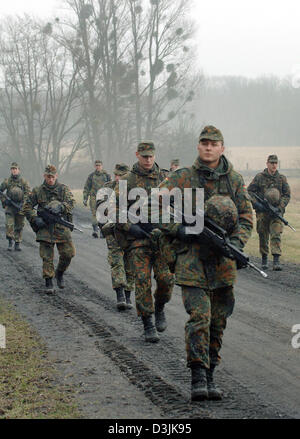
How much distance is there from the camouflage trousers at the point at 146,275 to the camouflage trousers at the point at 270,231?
20.7ft

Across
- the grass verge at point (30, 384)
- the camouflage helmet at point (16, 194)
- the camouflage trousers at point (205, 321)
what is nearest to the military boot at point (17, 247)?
the camouflage helmet at point (16, 194)

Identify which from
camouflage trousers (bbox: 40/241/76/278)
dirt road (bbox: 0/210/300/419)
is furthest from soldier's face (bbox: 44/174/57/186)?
dirt road (bbox: 0/210/300/419)

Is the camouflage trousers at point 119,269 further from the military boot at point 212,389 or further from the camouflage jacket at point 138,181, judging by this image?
the military boot at point 212,389

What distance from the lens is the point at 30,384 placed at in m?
6.19

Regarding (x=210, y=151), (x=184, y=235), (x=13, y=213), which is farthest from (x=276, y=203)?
(x=184, y=235)

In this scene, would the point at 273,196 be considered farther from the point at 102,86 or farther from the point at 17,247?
the point at 102,86

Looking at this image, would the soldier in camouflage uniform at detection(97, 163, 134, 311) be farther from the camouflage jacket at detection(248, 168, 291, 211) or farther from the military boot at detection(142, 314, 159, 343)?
the camouflage jacket at detection(248, 168, 291, 211)

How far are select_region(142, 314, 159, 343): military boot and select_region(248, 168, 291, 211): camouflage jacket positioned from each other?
21.4ft

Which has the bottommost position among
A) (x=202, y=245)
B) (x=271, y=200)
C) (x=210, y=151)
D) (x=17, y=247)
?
(x=17, y=247)

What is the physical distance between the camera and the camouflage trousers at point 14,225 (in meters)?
17.1

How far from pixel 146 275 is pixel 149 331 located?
0.68 m
